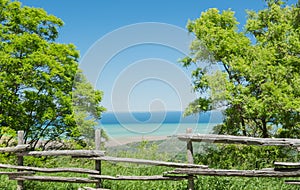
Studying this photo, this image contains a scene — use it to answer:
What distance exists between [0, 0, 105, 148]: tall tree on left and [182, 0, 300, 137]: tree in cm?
399

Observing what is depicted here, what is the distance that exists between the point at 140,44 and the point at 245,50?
3175 millimetres

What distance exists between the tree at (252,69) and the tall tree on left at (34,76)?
3990mm

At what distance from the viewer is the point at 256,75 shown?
10.8m

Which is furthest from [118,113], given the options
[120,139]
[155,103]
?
[155,103]

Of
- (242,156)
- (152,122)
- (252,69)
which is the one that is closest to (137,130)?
(152,122)

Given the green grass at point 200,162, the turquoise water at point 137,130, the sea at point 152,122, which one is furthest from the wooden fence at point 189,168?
the turquoise water at point 137,130

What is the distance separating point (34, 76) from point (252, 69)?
259 inches

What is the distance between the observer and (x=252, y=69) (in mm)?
10953

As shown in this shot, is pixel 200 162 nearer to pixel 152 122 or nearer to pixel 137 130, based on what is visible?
pixel 152 122

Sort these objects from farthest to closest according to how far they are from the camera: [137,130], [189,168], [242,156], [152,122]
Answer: [137,130] → [152,122] → [242,156] → [189,168]

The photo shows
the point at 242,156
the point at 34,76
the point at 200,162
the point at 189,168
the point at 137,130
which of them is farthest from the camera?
the point at 137,130

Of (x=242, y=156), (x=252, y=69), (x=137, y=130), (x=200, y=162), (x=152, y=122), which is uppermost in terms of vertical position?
(x=252, y=69)

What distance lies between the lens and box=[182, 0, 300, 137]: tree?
10625 millimetres

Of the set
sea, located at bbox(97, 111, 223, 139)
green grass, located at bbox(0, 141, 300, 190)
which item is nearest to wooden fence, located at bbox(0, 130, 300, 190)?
green grass, located at bbox(0, 141, 300, 190)
